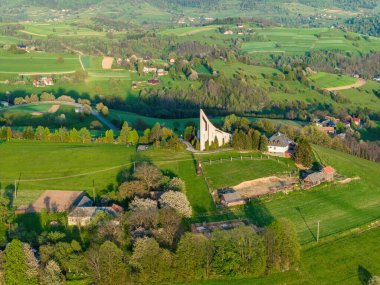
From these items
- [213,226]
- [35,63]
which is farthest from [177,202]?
[35,63]

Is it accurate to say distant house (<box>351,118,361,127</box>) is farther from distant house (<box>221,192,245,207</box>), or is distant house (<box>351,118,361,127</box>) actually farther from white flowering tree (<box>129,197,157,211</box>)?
white flowering tree (<box>129,197,157,211</box>)

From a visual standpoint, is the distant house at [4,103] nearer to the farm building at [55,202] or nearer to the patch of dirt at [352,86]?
the farm building at [55,202]

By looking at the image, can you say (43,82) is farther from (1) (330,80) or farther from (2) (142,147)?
(1) (330,80)

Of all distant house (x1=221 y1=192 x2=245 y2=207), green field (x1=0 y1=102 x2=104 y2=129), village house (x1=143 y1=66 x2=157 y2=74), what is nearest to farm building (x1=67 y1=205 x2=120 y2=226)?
distant house (x1=221 y1=192 x2=245 y2=207)

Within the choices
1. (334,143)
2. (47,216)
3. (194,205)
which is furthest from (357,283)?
(334,143)

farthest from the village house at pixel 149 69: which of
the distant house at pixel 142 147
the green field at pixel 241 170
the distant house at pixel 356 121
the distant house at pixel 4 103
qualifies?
the green field at pixel 241 170

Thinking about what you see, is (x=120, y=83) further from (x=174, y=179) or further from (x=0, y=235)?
(x=0, y=235)
